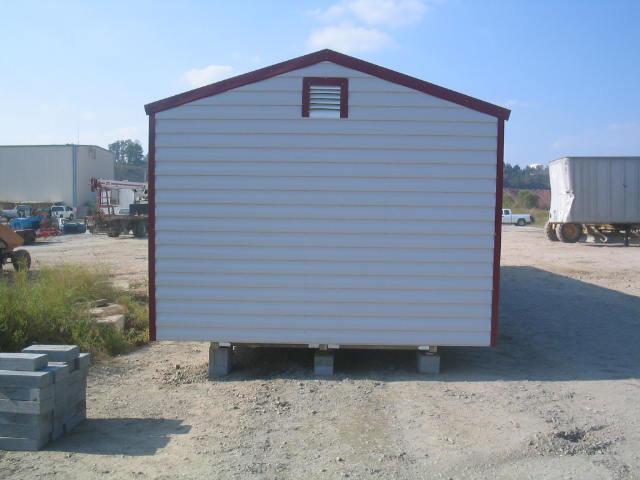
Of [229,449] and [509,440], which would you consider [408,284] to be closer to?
[509,440]

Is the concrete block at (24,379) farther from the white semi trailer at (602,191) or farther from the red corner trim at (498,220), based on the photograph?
the white semi trailer at (602,191)

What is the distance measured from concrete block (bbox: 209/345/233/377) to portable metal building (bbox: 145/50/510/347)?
206mm

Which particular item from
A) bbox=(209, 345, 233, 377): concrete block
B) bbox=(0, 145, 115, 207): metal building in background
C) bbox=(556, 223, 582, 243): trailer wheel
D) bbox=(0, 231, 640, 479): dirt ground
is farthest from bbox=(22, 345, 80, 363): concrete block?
bbox=(0, 145, 115, 207): metal building in background

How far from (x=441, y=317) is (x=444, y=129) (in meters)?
2.12

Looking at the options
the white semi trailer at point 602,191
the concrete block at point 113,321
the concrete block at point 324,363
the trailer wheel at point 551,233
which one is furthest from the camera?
the trailer wheel at point 551,233

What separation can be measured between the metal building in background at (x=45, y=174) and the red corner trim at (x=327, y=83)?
148 ft

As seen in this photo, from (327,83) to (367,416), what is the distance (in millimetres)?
3582

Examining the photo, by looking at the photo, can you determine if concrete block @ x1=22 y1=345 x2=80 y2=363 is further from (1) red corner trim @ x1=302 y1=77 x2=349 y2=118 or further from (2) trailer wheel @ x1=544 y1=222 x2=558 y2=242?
(2) trailer wheel @ x1=544 y1=222 x2=558 y2=242

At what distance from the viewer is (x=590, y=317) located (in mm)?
9492

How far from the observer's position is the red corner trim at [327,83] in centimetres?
615

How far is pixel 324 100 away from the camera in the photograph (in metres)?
6.17

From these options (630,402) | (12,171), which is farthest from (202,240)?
(12,171)

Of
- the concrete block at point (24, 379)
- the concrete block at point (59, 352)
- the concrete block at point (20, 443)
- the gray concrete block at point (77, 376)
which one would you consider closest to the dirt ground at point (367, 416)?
the concrete block at point (20, 443)

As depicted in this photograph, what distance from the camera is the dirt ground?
4039 millimetres
